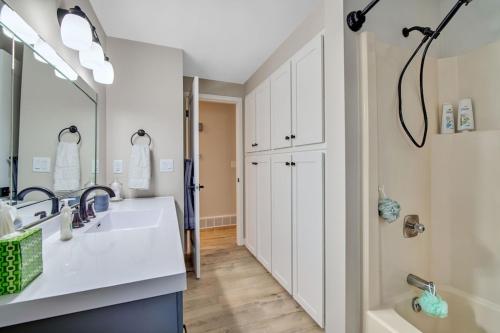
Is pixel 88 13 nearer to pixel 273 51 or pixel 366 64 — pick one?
pixel 273 51

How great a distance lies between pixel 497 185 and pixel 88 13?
9.07 feet

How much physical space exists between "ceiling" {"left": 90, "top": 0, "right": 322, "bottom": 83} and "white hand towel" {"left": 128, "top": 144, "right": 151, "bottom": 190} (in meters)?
1.02

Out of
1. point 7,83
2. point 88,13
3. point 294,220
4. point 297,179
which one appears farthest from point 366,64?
point 88,13

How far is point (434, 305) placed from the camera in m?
1.00

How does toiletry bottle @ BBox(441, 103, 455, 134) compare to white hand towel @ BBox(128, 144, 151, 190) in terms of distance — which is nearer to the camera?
toiletry bottle @ BBox(441, 103, 455, 134)

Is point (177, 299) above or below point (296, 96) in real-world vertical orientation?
below

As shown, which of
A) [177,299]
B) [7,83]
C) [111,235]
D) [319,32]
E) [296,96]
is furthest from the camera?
[296,96]

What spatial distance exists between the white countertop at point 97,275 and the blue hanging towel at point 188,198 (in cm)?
132

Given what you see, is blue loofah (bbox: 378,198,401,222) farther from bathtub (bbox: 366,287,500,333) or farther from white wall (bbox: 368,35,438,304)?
bathtub (bbox: 366,287,500,333)

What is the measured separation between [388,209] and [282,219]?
1.02 m

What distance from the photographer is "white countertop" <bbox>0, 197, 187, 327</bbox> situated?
1.59ft

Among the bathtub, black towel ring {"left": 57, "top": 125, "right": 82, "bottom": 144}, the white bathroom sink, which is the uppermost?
black towel ring {"left": 57, "top": 125, "right": 82, "bottom": 144}

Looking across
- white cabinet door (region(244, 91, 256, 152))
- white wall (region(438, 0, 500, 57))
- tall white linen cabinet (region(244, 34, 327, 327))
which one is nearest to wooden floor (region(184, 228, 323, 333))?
tall white linen cabinet (region(244, 34, 327, 327))

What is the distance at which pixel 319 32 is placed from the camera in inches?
59.1
